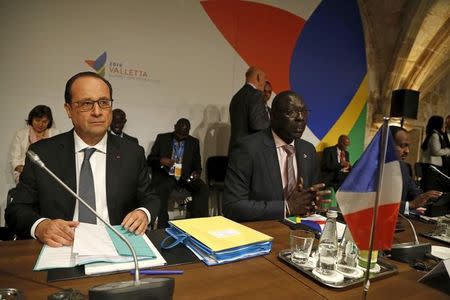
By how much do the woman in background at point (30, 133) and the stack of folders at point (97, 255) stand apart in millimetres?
2802

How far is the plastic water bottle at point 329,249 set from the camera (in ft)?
3.77

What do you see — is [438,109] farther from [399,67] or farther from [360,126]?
[360,126]

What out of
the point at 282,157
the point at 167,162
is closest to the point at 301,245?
the point at 282,157

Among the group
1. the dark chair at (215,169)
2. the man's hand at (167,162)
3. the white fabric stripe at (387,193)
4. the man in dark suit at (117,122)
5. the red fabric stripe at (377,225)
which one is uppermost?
the man in dark suit at (117,122)

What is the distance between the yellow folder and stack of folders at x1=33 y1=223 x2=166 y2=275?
0.18 meters

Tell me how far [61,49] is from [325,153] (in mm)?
4114

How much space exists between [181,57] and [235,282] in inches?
158

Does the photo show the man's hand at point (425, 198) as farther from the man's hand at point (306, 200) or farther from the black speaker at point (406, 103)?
the black speaker at point (406, 103)

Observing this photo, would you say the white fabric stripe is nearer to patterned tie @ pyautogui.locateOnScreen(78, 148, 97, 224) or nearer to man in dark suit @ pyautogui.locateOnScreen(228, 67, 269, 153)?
patterned tie @ pyautogui.locateOnScreen(78, 148, 97, 224)

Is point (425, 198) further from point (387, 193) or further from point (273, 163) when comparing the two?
point (387, 193)

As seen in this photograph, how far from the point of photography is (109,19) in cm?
412

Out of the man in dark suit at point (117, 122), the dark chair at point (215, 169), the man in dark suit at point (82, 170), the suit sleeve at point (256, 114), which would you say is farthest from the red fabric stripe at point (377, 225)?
the dark chair at point (215, 169)

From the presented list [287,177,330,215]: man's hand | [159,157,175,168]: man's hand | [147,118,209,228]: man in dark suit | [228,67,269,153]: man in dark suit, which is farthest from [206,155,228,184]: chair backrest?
[287,177,330,215]: man's hand

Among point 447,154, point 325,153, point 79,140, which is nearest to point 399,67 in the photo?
point 447,154
